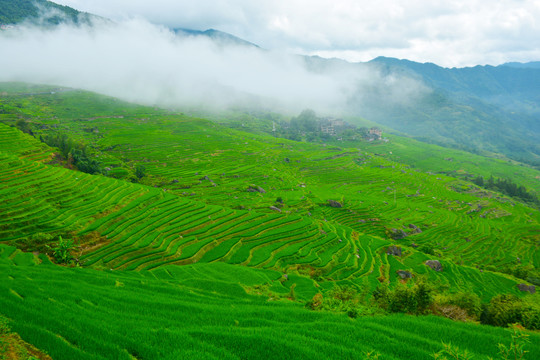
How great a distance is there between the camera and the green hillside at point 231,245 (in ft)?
36.3

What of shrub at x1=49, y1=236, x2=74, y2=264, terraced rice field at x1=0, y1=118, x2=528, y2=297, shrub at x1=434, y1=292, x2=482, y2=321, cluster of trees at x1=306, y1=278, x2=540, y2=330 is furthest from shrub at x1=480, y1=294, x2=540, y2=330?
shrub at x1=49, y1=236, x2=74, y2=264

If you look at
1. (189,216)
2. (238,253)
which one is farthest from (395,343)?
(189,216)

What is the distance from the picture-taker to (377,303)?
1889 centimetres

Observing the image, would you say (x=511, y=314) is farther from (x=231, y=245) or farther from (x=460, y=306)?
(x=231, y=245)

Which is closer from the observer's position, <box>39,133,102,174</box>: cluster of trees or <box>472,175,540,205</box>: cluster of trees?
<box>39,133,102,174</box>: cluster of trees

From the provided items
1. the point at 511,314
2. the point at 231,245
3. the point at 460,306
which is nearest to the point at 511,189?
the point at 231,245

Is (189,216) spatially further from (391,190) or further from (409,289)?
(391,190)

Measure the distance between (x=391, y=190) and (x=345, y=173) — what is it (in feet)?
64.0

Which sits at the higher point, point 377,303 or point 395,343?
point 395,343

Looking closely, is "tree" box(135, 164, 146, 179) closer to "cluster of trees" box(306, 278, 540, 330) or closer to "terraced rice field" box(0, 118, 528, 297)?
"terraced rice field" box(0, 118, 528, 297)

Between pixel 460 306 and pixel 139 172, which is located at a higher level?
pixel 460 306

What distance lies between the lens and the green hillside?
435 inches

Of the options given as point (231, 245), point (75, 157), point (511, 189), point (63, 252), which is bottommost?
point (511, 189)

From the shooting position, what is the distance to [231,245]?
42.8 m
